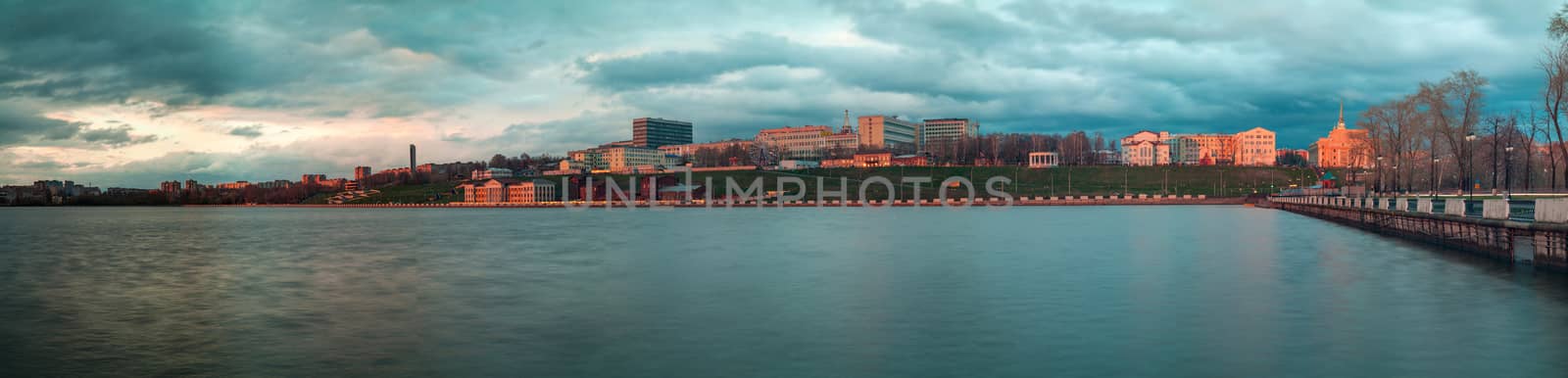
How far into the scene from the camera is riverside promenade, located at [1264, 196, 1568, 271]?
2655cm

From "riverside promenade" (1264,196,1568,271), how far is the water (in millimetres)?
948

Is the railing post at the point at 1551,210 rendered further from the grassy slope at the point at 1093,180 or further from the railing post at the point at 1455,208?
the grassy slope at the point at 1093,180

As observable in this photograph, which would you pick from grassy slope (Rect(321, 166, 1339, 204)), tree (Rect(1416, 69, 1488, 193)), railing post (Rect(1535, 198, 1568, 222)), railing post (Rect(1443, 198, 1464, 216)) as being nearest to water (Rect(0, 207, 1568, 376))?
railing post (Rect(1535, 198, 1568, 222))

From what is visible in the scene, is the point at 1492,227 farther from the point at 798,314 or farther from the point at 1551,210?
the point at 798,314

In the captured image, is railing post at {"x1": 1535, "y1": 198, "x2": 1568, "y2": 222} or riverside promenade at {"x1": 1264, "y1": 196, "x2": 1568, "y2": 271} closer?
railing post at {"x1": 1535, "y1": 198, "x2": 1568, "y2": 222}

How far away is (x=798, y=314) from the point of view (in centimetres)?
2095

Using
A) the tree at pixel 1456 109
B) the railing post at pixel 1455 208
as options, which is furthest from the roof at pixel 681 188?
the railing post at pixel 1455 208

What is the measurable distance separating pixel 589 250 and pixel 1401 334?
3319 cm

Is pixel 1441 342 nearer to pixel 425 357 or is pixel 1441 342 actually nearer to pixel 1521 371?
pixel 1521 371

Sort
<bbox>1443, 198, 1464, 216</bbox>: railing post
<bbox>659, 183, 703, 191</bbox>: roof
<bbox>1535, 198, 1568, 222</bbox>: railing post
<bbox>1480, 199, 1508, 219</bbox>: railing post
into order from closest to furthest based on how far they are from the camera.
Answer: <bbox>1535, 198, 1568, 222</bbox>: railing post, <bbox>1480, 199, 1508, 219</bbox>: railing post, <bbox>1443, 198, 1464, 216</bbox>: railing post, <bbox>659, 183, 703, 191</bbox>: roof

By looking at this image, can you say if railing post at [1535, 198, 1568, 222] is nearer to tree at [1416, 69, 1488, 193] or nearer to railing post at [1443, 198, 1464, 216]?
railing post at [1443, 198, 1464, 216]

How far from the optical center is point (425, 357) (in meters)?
15.8

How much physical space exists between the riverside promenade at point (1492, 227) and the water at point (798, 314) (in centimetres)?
95

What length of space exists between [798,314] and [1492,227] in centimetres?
2483
